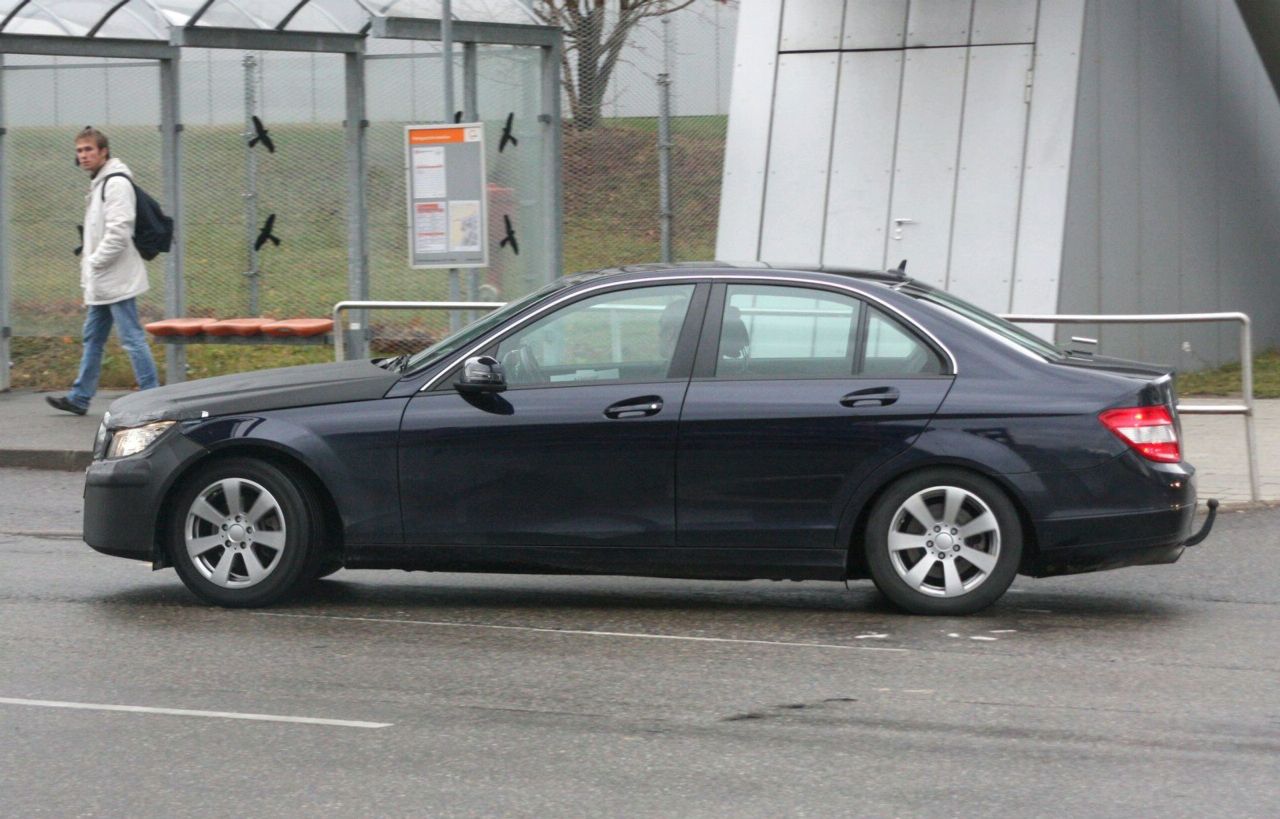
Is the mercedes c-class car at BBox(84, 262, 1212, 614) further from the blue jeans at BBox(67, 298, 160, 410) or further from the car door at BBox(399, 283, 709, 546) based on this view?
the blue jeans at BBox(67, 298, 160, 410)

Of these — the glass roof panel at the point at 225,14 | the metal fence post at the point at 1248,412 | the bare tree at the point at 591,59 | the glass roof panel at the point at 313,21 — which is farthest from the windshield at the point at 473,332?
the bare tree at the point at 591,59

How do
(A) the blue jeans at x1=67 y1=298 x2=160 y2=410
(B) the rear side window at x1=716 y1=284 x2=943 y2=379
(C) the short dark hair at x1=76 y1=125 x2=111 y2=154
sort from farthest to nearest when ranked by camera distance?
(A) the blue jeans at x1=67 y1=298 x2=160 y2=410
(C) the short dark hair at x1=76 y1=125 x2=111 y2=154
(B) the rear side window at x1=716 y1=284 x2=943 y2=379

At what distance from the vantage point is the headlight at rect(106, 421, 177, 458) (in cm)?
791

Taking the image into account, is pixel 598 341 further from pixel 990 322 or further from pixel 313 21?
pixel 313 21

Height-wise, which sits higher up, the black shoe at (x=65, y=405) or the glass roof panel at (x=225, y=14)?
the glass roof panel at (x=225, y=14)

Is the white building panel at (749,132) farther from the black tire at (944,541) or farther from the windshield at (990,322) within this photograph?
the black tire at (944,541)

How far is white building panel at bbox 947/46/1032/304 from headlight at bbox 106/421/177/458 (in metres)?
9.60

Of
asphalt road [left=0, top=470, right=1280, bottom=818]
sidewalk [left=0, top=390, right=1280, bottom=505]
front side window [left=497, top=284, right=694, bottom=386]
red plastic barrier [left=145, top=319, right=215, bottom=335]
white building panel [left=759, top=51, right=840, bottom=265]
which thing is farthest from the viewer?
white building panel [left=759, top=51, right=840, bottom=265]

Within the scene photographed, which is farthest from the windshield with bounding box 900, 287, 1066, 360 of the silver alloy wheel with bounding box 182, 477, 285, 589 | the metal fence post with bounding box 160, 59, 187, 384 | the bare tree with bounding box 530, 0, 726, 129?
the bare tree with bounding box 530, 0, 726, 129

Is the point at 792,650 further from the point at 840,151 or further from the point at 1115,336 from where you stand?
the point at 840,151

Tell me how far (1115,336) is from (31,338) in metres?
11.2

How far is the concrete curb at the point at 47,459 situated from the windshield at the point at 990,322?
7.04 meters

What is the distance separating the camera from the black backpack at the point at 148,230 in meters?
14.1

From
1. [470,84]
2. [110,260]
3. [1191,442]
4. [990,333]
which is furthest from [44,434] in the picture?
[990,333]
